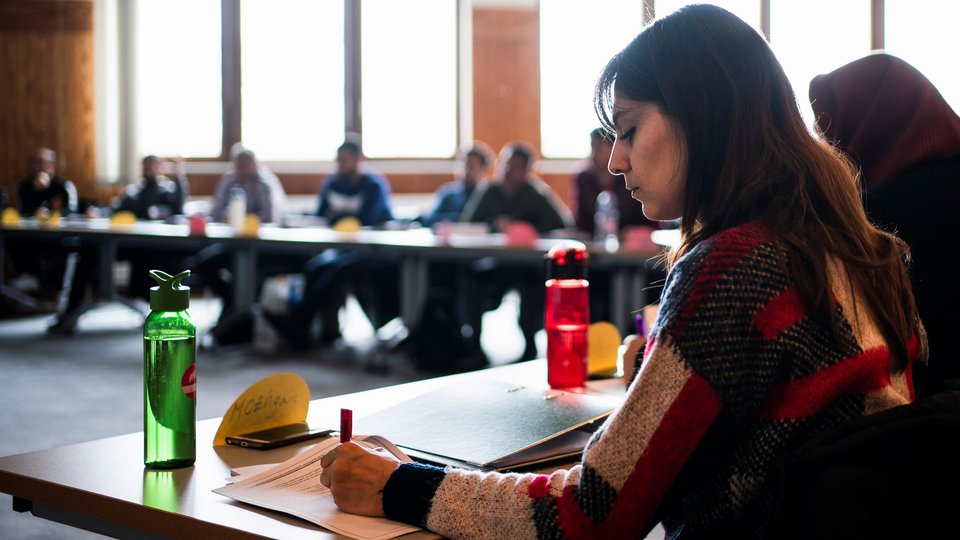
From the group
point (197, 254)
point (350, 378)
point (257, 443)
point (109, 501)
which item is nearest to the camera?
point (109, 501)

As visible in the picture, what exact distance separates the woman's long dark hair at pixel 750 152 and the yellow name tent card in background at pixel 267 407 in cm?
59

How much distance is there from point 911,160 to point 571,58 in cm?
792

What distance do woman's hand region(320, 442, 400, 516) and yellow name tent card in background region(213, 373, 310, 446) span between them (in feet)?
0.89

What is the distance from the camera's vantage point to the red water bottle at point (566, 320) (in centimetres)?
159

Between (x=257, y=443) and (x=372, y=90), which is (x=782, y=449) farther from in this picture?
(x=372, y=90)

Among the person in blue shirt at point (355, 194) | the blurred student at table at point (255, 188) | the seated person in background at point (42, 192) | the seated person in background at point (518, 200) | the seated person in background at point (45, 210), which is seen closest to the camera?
the seated person in background at point (518, 200)

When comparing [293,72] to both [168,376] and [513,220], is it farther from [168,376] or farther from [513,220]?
[168,376]

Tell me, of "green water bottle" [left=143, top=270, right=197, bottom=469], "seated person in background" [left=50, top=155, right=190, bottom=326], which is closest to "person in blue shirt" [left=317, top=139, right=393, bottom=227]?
"seated person in background" [left=50, top=155, right=190, bottom=326]

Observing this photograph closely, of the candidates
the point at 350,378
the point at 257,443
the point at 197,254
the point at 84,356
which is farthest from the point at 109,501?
the point at 197,254

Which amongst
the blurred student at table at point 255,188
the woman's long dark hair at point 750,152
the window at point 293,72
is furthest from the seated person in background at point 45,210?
the woman's long dark hair at point 750,152

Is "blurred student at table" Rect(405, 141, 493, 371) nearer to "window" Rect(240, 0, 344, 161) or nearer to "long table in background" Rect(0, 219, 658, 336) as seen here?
"long table in background" Rect(0, 219, 658, 336)

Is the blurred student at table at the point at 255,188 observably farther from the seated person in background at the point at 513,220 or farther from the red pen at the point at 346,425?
the red pen at the point at 346,425

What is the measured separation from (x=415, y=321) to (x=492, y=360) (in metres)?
0.57

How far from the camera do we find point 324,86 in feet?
30.3
